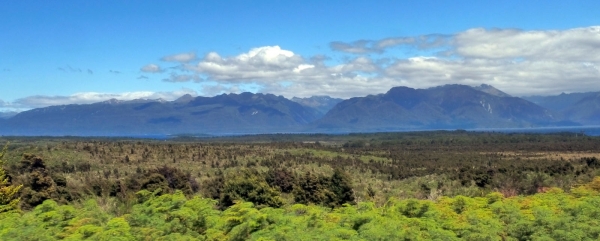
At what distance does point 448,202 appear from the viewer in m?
21.4

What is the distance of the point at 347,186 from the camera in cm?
3650

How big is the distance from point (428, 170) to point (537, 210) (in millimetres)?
43863

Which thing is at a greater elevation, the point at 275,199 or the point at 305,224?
the point at 305,224

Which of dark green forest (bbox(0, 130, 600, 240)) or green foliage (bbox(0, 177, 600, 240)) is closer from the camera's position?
green foliage (bbox(0, 177, 600, 240))

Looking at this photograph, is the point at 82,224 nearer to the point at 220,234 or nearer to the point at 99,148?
the point at 220,234

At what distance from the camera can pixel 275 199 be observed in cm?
3253

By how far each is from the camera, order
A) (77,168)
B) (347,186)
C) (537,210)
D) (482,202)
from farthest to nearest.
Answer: (77,168) < (347,186) < (482,202) < (537,210)

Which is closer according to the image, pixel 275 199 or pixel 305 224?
pixel 305 224

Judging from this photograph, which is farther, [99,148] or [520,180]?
[99,148]

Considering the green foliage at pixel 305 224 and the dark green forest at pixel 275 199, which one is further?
the dark green forest at pixel 275 199

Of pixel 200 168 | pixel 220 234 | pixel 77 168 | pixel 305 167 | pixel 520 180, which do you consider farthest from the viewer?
pixel 305 167

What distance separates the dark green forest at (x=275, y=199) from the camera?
14859mm

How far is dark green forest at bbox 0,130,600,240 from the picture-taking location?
48.8 feet

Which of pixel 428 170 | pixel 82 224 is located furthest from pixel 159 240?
pixel 428 170
